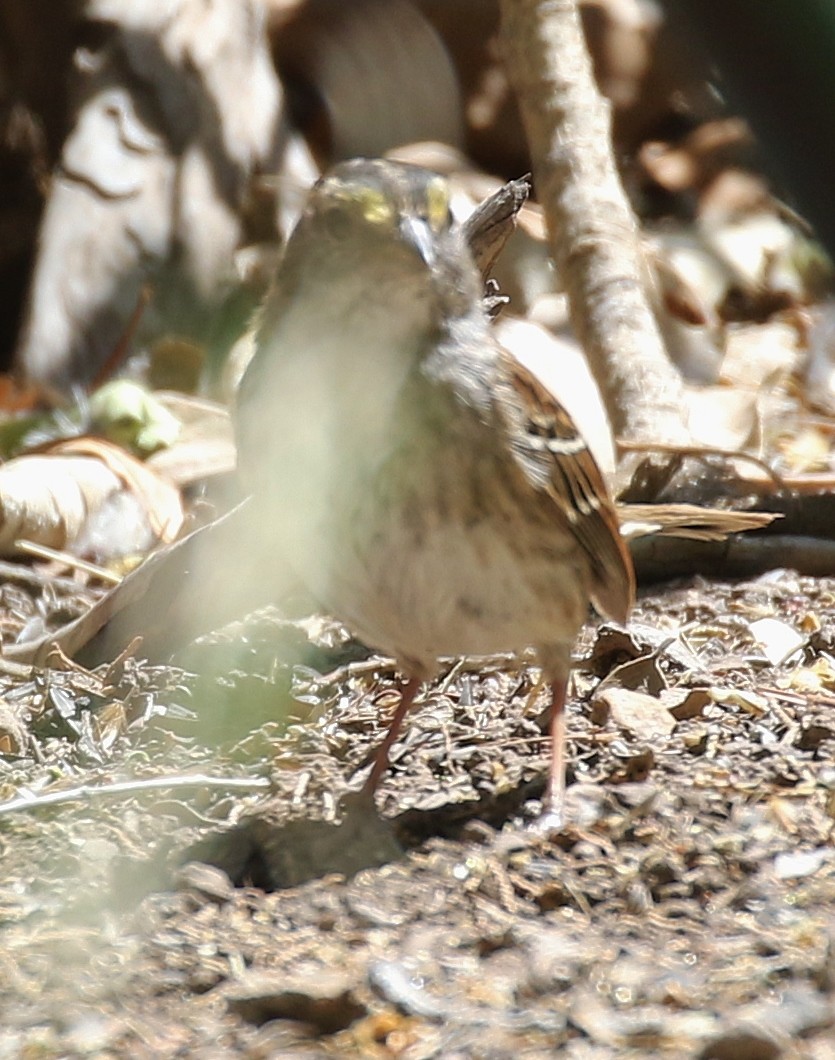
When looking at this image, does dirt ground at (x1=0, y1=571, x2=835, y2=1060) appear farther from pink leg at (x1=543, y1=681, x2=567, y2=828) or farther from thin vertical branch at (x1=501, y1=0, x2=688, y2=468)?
thin vertical branch at (x1=501, y1=0, x2=688, y2=468)

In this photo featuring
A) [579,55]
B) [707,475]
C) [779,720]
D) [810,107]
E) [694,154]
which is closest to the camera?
[810,107]

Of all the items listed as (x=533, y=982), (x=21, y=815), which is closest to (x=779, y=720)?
(x=533, y=982)

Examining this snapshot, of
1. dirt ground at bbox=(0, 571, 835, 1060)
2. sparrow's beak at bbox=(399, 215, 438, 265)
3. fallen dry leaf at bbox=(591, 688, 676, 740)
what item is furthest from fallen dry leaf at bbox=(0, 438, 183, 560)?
sparrow's beak at bbox=(399, 215, 438, 265)

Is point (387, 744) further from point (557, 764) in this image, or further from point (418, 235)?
point (418, 235)

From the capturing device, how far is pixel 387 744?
2.77 meters

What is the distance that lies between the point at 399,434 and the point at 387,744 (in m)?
0.68

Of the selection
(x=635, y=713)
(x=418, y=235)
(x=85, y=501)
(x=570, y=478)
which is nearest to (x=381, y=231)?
(x=418, y=235)

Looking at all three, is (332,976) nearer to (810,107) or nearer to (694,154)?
(810,107)

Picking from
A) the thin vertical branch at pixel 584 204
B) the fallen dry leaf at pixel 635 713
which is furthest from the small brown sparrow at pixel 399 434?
the thin vertical branch at pixel 584 204

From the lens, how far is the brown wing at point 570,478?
8.14 ft

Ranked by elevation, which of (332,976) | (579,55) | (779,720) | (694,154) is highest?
(579,55)

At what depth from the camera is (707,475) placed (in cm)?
397

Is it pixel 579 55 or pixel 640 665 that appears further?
pixel 579 55

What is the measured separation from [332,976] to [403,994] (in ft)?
0.32
